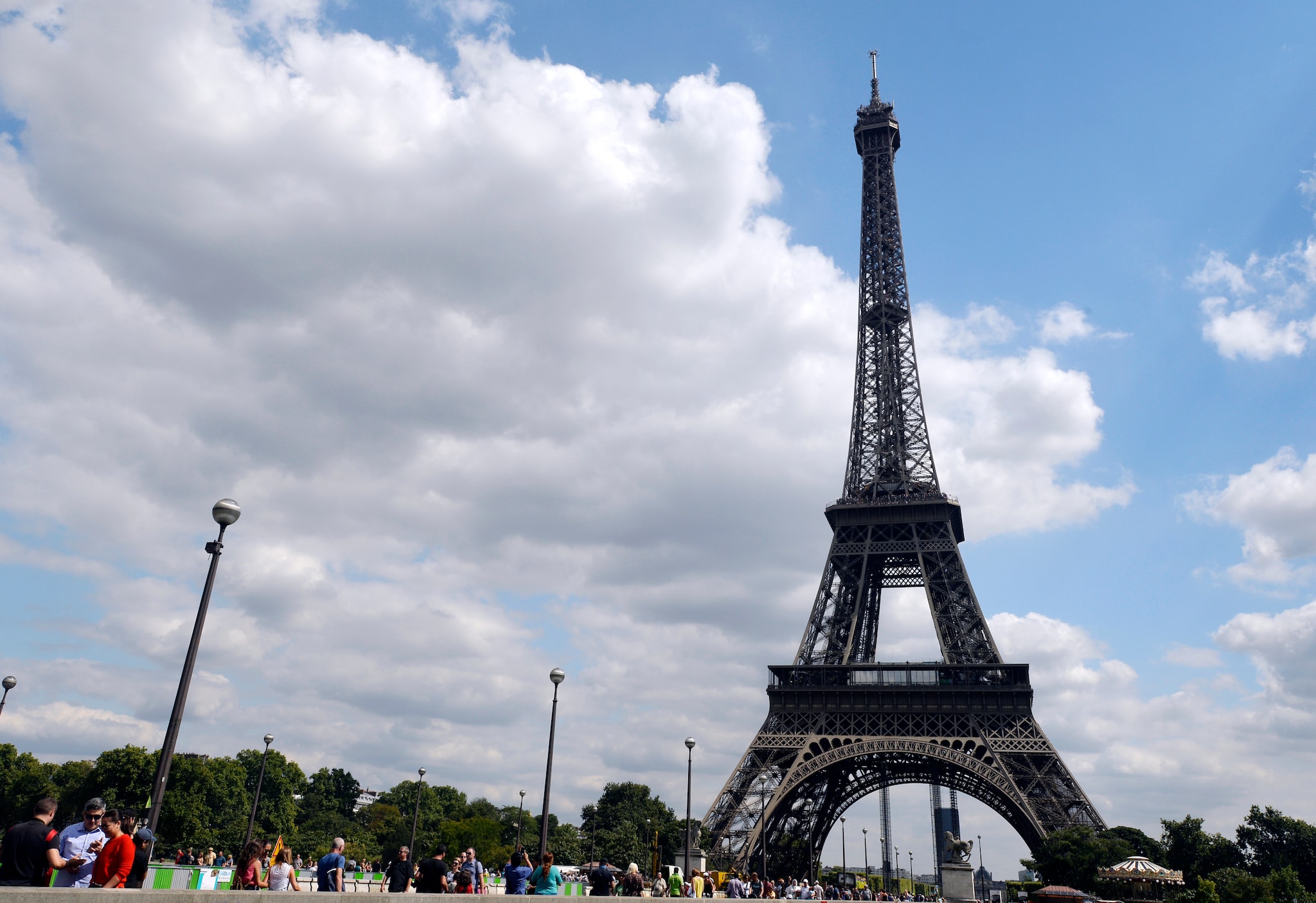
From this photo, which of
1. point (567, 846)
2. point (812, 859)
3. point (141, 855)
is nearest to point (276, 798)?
point (567, 846)

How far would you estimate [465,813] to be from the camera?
13588 centimetres

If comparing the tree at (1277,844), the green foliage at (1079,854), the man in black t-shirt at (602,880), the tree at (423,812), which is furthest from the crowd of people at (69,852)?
the tree at (423,812)

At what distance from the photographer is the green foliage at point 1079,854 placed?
167ft

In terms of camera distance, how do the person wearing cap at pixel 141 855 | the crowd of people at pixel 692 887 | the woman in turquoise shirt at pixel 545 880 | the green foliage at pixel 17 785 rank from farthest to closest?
the green foliage at pixel 17 785
the crowd of people at pixel 692 887
the woman in turquoise shirt at pixel 545 880
the person wearing cap at pixel 141 855

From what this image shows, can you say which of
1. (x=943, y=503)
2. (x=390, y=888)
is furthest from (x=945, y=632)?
(x=390, y=888)

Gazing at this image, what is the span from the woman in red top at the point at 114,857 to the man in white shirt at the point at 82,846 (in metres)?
0.20

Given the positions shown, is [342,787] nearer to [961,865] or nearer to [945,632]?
[945,632]

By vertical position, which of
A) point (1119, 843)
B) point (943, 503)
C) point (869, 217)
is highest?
point (869, 217)

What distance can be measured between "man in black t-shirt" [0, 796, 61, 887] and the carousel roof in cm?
4654

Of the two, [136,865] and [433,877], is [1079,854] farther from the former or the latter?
[136,865]

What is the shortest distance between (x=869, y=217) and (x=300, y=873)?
7082 cm

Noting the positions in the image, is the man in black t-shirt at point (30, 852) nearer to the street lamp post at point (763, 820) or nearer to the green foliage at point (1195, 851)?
the street lamp post at point (763, 820)

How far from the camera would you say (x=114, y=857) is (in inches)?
411

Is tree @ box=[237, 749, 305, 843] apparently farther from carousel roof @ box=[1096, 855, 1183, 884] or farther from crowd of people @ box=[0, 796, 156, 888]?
crowd of people @ box=[0, 796, 156, 888]
